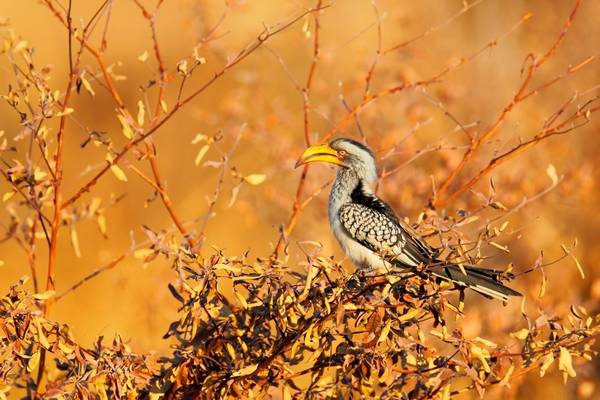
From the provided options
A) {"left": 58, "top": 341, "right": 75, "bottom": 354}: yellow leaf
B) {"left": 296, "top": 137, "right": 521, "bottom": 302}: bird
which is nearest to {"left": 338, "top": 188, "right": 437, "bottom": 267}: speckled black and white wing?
{"left": 296, "top": 137, "right": 521, "bottom": 302}: bird

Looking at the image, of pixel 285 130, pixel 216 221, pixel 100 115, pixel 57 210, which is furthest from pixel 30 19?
pixel 57 210

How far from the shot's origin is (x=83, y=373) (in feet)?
9.55

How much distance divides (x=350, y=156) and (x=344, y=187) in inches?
6.3

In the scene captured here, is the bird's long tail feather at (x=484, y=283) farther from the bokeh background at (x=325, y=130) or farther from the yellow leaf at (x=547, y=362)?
the bokeh background at (x=325, y=130)

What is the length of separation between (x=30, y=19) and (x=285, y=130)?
4.95 metres

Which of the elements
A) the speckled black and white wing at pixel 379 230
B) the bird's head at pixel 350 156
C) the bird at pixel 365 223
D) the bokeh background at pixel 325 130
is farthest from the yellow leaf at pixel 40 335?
the bird's head at pixel 350 156

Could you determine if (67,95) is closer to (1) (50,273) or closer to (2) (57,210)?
(2) (57,210)

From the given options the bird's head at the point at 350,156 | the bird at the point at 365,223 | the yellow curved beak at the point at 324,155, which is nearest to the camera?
the bird at the point at 365,223

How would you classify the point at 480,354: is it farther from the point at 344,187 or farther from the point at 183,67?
the point at 344,187

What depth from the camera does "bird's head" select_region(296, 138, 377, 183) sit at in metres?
4.88

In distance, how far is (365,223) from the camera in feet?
14.6

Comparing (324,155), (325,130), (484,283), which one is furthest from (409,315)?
(325,130)

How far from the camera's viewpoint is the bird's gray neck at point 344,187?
15.8ft

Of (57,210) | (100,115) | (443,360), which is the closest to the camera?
(443,360)
